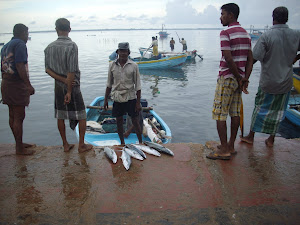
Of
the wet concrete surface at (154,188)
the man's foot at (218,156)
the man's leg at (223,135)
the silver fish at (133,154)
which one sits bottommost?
the wet concrete surface at (154,188)

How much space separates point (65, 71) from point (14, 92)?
2.77ft

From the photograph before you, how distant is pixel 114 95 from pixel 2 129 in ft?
31.3

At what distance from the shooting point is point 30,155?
371 centimetres

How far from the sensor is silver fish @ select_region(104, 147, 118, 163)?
3.44 meters

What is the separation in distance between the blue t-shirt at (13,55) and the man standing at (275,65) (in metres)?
3.30

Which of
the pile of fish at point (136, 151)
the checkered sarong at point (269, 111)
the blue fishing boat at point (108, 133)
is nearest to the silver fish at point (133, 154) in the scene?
the pile of fish at point (136, 151)

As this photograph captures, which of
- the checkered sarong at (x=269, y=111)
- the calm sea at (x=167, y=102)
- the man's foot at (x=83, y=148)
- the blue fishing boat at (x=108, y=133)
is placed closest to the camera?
the checkered sarong at (x=269, y=111)

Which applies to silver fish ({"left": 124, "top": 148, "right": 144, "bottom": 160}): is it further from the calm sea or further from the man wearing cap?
the calm sea

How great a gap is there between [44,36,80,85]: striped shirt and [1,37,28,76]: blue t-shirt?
1.06 feet

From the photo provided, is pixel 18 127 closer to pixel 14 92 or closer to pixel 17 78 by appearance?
pixel 14 92

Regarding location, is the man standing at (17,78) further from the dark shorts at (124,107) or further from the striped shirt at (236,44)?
the striped shirt at (236,44)

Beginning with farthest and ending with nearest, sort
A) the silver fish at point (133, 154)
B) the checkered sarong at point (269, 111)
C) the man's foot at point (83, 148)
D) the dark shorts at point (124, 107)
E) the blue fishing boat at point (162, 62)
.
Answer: the blue fishing boat at point (162, 62), the dark shorts at point (124, 107), the man's foot at point (83, 148), the checkered sarong at point (269, 111), the silver fish at point (133, 154)

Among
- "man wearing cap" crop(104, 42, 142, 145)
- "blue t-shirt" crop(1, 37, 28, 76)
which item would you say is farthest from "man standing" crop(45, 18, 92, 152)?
"man wearing cap" crop(104, 42, 142, 145)

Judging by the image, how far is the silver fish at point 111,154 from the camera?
3438 millimetres
